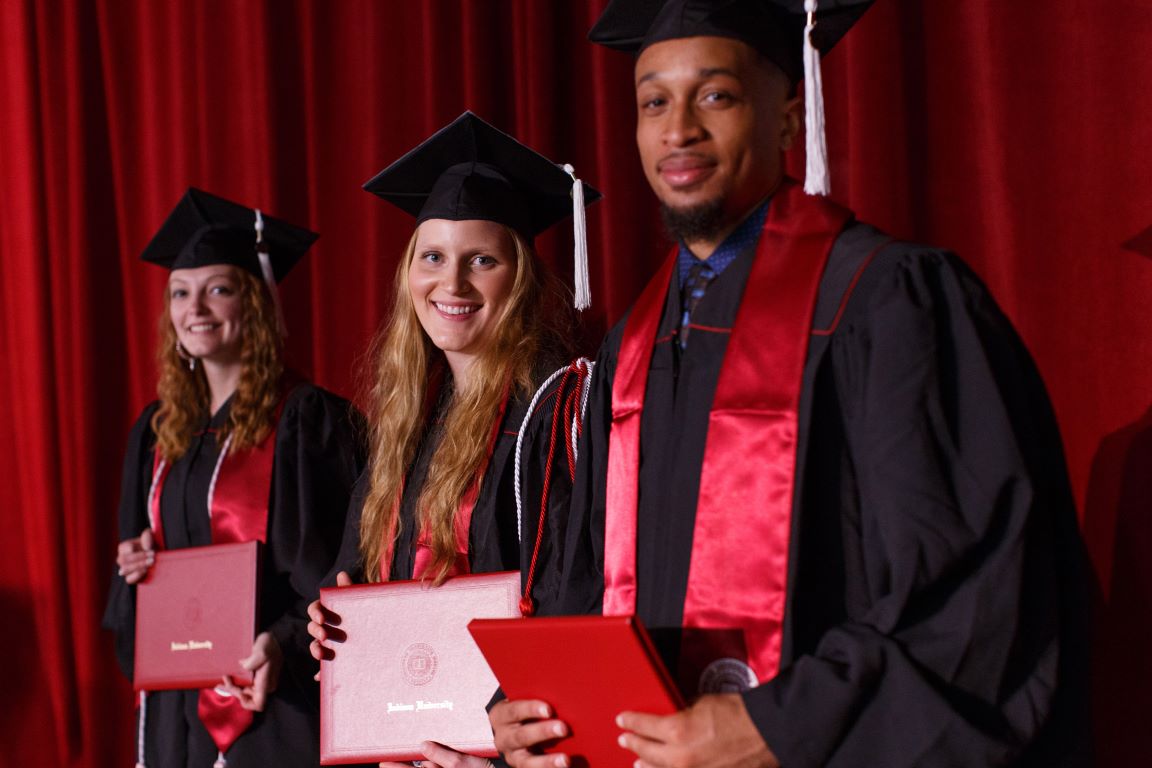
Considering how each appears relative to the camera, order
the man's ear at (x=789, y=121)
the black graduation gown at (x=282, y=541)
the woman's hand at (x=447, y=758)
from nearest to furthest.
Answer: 1. the man's ear at (x=789, y=121)
2. the woman's hand at (x=447, y=758)
3. the black graduation gown at (x=282, y=541)

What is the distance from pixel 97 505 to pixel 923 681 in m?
3.65

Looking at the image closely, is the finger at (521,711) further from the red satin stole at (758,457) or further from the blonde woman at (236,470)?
the blonde woman at (236,470)

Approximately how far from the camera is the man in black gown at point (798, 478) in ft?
4.41

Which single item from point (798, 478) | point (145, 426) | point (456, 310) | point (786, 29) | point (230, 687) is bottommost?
point (230, 687)

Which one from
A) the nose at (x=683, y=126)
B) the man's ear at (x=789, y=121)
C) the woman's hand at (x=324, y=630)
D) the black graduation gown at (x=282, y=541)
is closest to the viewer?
the nose at (x=683, y=126)

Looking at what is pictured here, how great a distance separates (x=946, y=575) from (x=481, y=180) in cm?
153

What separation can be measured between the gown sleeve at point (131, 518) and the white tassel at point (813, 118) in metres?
2.45

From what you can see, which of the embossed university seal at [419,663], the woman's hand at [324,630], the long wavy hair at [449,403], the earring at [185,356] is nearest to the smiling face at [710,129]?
the long wavy hair at [449,403]

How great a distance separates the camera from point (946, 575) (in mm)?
1356

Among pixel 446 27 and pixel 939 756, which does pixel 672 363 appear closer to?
pixel 939 756

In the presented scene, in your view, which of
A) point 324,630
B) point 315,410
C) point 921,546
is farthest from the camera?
point 315,410

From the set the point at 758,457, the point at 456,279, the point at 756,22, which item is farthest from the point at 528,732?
the point at 456,279

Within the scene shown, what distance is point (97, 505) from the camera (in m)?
4.27

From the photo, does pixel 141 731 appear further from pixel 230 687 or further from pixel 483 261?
pixel 483 261
